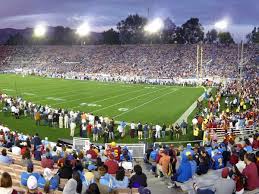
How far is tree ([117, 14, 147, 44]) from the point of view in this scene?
12725 centimetres

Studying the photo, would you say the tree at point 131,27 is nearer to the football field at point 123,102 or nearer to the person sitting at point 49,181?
the football field at point 123,102

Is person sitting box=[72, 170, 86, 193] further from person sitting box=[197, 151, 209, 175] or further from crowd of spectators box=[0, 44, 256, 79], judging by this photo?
crowd of spectators box=[0, 44, 256, 79]

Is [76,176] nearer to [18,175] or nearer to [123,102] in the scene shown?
[18,175]

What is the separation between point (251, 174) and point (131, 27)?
121 meters

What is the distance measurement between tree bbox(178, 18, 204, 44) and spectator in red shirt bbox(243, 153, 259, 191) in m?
108

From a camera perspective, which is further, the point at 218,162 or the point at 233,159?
the point at 218,162

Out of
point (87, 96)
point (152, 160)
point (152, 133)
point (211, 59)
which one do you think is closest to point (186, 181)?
point (152, 160)

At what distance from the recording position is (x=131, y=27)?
422ft

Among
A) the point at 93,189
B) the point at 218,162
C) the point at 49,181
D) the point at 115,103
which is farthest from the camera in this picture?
the point at 115,103

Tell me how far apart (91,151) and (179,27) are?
4223 inches

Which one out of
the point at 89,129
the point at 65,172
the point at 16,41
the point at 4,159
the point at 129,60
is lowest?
the point at 89,129

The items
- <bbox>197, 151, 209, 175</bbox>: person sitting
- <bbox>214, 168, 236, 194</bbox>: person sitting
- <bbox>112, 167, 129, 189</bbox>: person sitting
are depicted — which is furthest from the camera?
<bbox>197, 151, 209, 175</bbox>: person sitting

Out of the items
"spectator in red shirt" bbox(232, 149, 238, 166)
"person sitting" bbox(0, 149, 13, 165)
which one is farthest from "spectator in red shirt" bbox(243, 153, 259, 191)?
"person sitting" bbox(0, 149, 13, 165)

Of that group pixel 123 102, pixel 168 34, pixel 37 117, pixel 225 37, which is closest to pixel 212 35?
pixel 225 37
